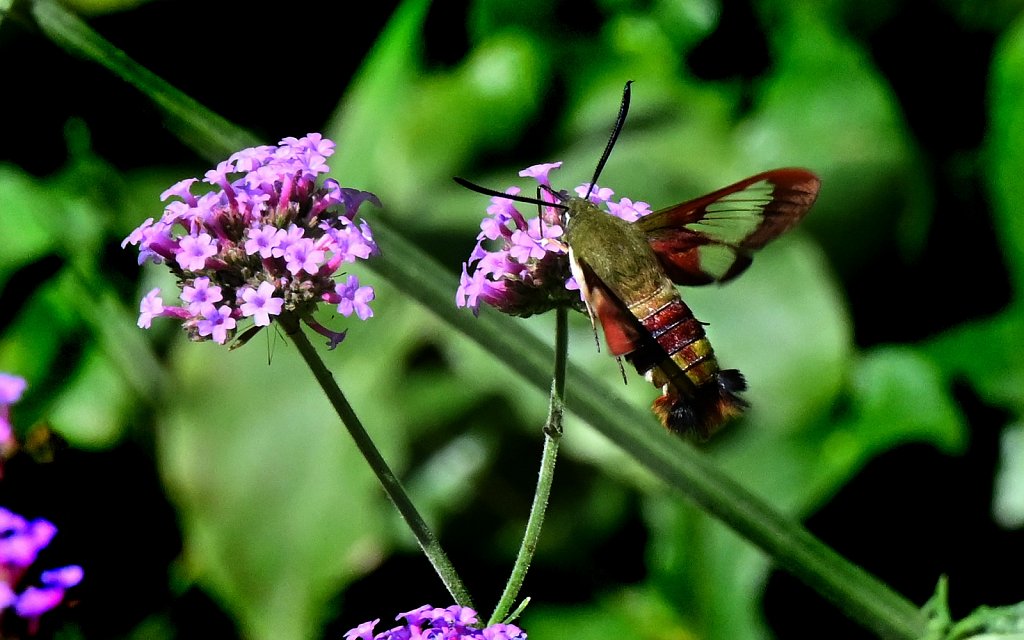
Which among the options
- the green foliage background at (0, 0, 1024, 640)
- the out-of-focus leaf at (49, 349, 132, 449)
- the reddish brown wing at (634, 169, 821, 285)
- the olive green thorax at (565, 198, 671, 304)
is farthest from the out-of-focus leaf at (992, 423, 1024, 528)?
the out-of-focus leaf at (49, 349, 132, 449)

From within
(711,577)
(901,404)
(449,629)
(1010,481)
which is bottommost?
(711,577)

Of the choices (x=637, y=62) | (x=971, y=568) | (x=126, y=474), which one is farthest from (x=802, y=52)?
(x=126, y=474)

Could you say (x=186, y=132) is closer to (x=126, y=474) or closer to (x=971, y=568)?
(x=126, y=474)

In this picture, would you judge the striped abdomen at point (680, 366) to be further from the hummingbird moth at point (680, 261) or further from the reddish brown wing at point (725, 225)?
the reddish brown wing at point (725, 225)

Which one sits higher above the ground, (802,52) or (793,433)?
(802,52)

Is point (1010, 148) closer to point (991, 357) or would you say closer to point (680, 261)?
point (991, 357)

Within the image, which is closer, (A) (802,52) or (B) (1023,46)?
(B) (1023,46)

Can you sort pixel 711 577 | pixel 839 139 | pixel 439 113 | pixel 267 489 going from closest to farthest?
1. pixel 711 577
2. pixel 267 489
3. pixel 839 139
4. pixel 439 113

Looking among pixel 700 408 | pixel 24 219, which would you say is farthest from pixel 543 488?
pixel 24 219
